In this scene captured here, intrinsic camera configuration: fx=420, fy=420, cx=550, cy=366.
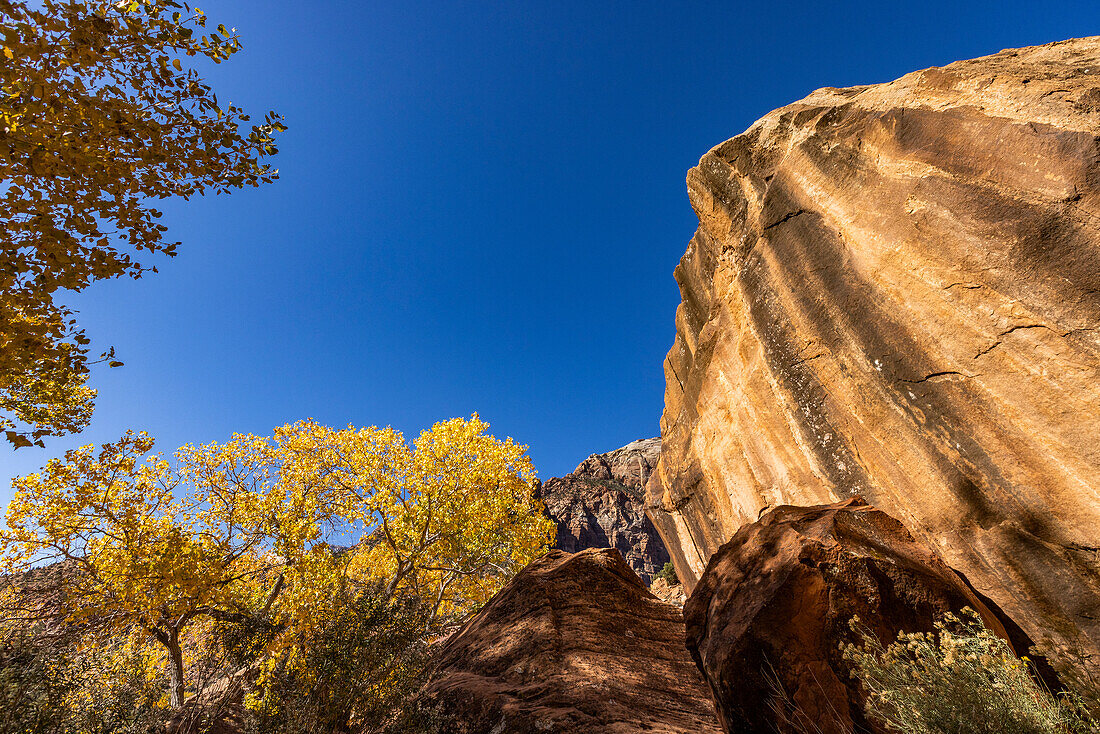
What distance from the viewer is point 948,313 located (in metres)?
7.19

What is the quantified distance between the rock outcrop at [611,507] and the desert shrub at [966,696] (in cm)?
7078

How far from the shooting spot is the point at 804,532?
7137mm

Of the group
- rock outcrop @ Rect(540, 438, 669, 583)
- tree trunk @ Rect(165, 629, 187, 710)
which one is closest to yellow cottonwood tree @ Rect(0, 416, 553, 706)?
tree trunk @ Rect(165, 629, 187, 710)

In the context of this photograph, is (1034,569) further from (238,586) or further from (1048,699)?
(238,586)

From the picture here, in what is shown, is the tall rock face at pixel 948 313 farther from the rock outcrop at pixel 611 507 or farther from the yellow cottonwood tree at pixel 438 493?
the rock outcrop at pixel 611 507

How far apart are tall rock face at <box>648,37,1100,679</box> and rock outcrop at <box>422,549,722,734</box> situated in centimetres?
493

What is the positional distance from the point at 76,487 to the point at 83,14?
49.6ft

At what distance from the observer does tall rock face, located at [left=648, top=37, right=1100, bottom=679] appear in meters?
5.84

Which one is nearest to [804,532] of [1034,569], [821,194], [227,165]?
[1034,569]

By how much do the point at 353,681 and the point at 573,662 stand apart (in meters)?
3.99

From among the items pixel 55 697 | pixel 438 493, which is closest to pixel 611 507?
pixel 438 493

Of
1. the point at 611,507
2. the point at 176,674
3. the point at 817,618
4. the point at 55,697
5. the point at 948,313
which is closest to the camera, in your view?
the point at 817,618

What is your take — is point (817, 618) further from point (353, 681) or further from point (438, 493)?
point (438, 493)

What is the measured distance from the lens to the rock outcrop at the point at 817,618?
5.57 meters
